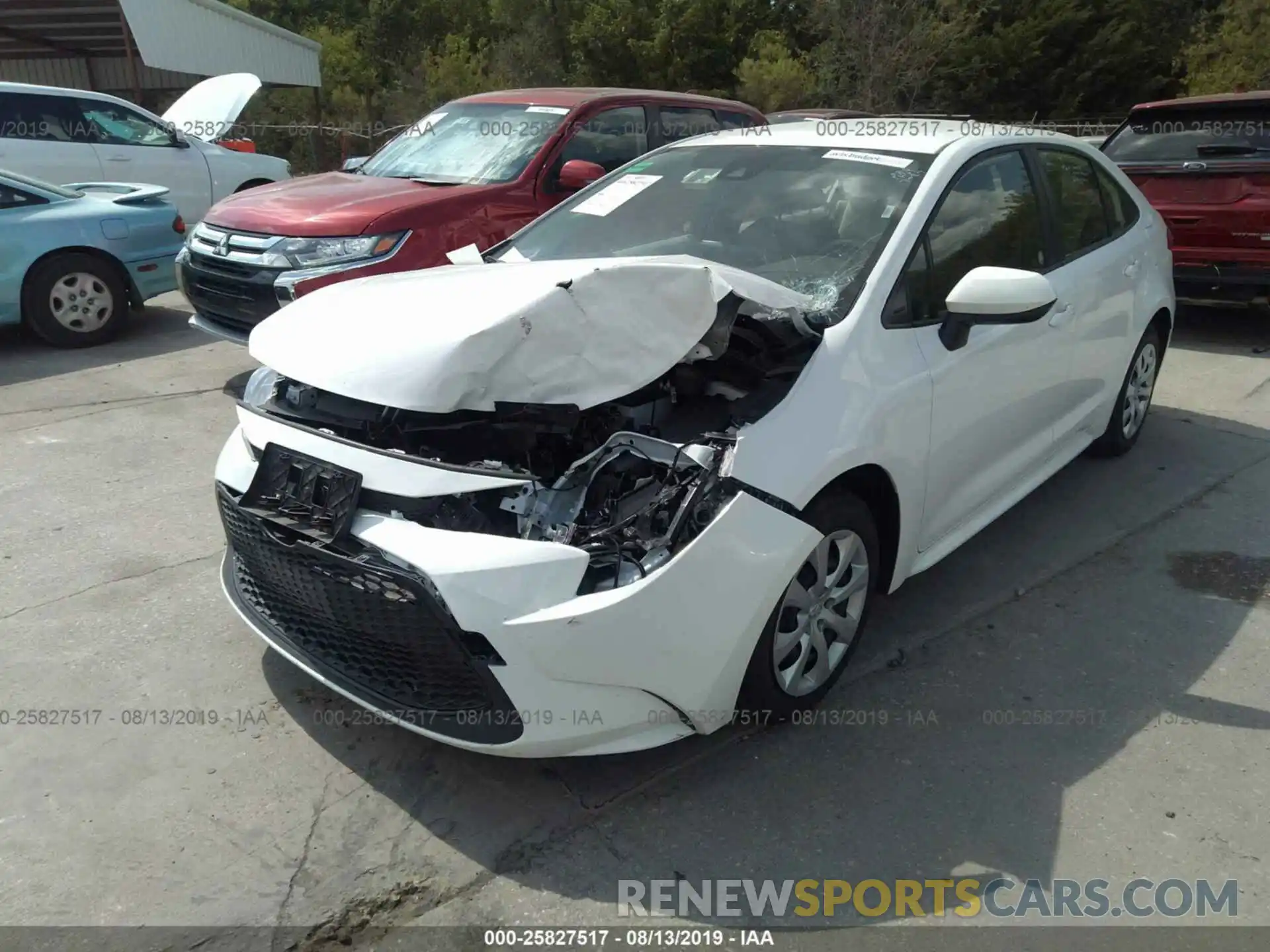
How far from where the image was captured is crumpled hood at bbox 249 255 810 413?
2.68 m

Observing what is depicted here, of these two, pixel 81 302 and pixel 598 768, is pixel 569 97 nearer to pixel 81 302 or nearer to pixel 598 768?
pixel 81 302

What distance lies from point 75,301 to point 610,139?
4033 millimetres

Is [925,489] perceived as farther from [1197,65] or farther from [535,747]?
[1197,65]

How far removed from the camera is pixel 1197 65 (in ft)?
76.6

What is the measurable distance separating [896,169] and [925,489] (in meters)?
1.18

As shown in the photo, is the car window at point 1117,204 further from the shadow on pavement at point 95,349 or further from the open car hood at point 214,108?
the open car hood at point 214,108

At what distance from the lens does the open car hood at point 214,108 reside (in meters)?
10.6

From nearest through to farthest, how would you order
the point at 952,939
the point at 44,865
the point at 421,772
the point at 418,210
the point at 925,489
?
the point at 952,939 < the point at 44,865 < the point at 421,772 < the point at 925,489 < the point at 418,210

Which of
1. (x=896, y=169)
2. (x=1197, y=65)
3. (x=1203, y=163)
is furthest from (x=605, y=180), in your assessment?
(x=1197, y=65)

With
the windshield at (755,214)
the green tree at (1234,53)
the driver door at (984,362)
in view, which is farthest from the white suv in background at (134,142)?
the green tree at (1234,53)

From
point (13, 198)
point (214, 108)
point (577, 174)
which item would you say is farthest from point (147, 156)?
point (577, 174)

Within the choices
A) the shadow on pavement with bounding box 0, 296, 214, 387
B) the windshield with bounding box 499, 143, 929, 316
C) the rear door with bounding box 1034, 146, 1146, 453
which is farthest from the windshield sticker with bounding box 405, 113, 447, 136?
the rear door with bounding box 1034, 146, 1146, 453

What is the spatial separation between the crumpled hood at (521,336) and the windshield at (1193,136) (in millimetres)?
6239

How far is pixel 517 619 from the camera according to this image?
2410 millimetres
